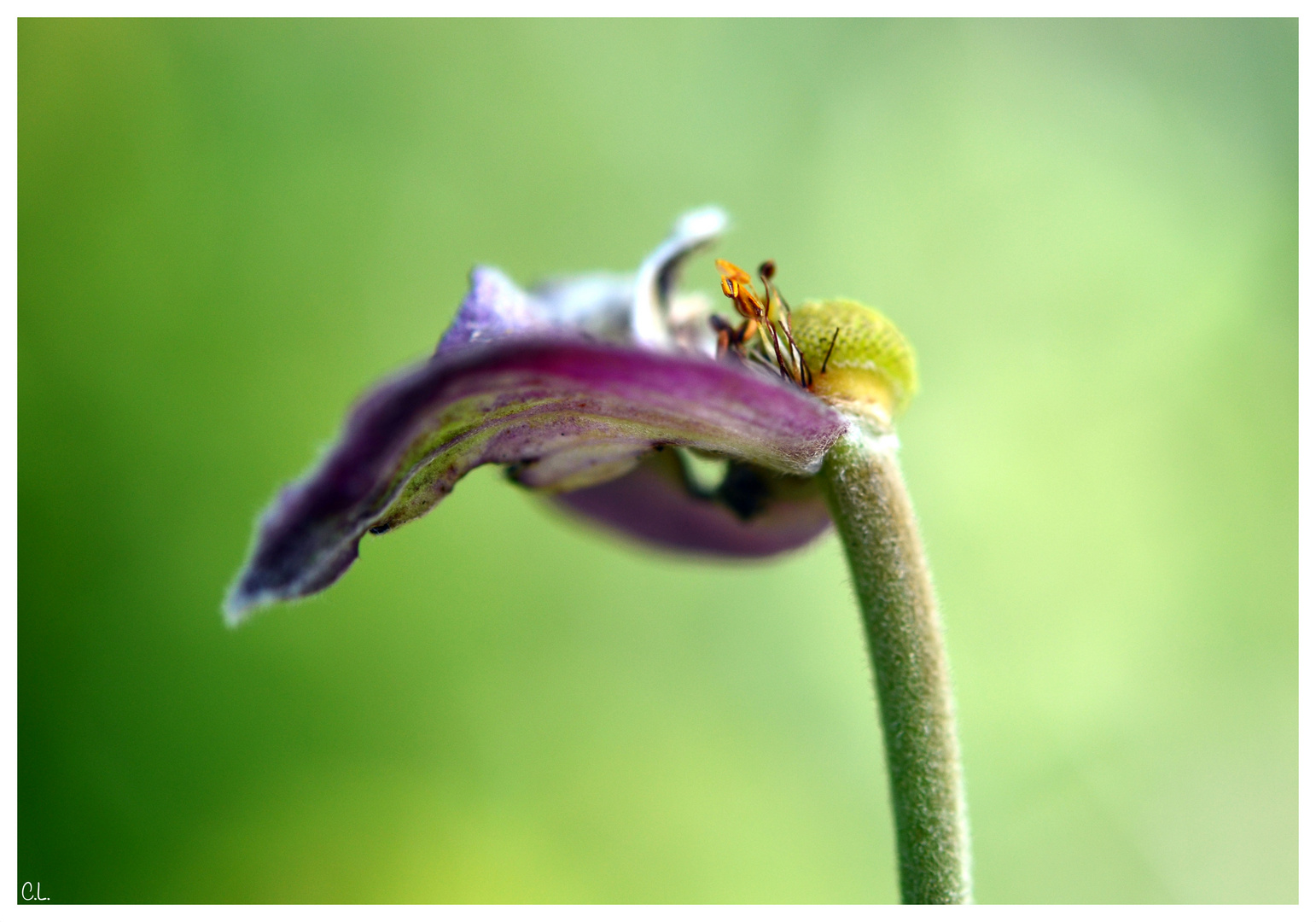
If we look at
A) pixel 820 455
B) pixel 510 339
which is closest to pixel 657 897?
pixel 820 455

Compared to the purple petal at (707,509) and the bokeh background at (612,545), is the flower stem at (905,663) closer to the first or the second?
the purple petal at (707,509)

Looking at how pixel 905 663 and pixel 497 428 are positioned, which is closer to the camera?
pixel 497 428

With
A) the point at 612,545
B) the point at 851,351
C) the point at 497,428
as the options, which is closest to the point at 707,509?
the point at 851,351

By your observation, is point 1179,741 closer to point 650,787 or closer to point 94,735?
point 650,787

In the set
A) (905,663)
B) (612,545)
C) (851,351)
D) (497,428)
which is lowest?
(905,663)

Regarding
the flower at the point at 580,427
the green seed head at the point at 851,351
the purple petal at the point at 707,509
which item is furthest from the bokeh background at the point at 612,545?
the green seed head at the point at 851,351

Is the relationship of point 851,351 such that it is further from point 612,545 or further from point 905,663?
point 612,545
